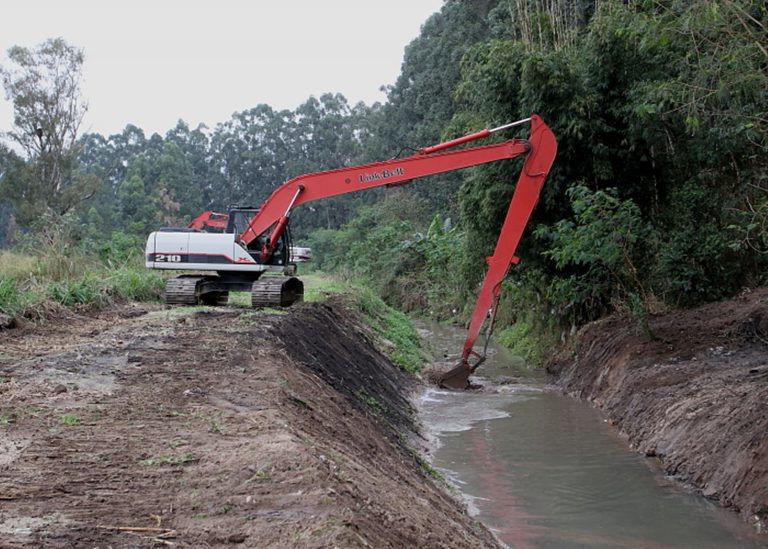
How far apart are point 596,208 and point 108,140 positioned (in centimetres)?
9111

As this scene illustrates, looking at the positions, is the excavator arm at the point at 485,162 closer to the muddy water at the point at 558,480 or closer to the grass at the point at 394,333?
the muddy water at the point at 558,480

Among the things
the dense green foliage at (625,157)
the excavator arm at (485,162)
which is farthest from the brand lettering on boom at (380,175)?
the dense green foliage at (625,157)

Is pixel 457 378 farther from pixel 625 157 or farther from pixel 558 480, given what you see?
pixel 558 480

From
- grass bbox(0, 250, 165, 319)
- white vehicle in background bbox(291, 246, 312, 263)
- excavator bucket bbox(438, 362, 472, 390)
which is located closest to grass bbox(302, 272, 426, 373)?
white vehicle in background bbox(291, 246, 312, 263)

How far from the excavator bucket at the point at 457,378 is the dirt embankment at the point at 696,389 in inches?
84.7

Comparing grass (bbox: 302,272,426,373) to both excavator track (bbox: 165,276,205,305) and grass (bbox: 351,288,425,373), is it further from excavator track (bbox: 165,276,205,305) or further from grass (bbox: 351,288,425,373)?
excavator track (bbox: 165,276,205,305)

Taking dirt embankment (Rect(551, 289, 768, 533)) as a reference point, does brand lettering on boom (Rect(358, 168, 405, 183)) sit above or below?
above

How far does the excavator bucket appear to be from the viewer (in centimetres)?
1739

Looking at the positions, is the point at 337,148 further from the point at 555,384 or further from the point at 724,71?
the point at 724,71

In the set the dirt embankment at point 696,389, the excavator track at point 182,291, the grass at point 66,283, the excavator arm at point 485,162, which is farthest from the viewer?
the excavator track at point 182,291

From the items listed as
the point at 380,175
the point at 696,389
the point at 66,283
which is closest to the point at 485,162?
the point at 380,175

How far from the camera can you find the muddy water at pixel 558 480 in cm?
847

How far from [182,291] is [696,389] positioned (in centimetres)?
1010

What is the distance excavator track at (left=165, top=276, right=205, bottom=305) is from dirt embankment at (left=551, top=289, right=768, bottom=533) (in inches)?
312
